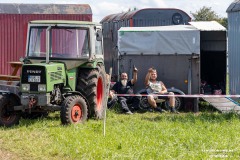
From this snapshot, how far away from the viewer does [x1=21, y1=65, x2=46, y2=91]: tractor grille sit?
10.3 m

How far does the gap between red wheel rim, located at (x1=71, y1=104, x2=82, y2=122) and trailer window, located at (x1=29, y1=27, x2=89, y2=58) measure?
110cm

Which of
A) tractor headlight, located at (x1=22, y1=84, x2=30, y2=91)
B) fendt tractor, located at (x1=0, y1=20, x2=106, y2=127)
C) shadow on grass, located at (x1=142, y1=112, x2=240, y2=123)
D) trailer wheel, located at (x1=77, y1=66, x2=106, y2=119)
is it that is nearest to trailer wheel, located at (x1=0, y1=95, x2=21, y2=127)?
fendt tractor, located at (x1=0, y1=20, x2=106, y2=127)

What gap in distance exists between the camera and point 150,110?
13172mm

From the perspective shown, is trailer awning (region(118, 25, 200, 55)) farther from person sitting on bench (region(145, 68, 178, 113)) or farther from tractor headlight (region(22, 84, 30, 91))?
tractor headlight (region(22, 84, 30, 91))

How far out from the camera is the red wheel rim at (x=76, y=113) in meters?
10.5

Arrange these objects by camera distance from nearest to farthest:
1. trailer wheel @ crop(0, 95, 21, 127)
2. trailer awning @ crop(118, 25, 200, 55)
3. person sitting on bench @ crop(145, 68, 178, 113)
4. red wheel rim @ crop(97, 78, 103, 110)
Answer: trailer wheel @ crop(0, 95, 21, 127), red wheel rim @ crop(97, 78, 103, 110), person sitting on bench @ crop(145, 68, 178, 113), trailer awning @ crop(118, 25, 200, 55)

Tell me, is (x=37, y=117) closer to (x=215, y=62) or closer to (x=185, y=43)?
(x=185, y=43)

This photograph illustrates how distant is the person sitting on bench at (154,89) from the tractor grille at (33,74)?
3476 millimetres

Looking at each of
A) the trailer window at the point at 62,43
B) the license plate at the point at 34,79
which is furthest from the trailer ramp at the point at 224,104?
the license plate at the point at 34,79

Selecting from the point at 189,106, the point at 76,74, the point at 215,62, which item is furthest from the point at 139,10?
the point at 76,74

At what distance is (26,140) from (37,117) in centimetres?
249

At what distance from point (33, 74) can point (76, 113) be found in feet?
3.66

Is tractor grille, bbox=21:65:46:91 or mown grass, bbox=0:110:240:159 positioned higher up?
tractor grille, bbox=21:65:46:91

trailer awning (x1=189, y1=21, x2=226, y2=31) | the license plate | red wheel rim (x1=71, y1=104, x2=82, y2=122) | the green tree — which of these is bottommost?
red wheel rim (x1=71, y1=104, x2=82, y2=122)
